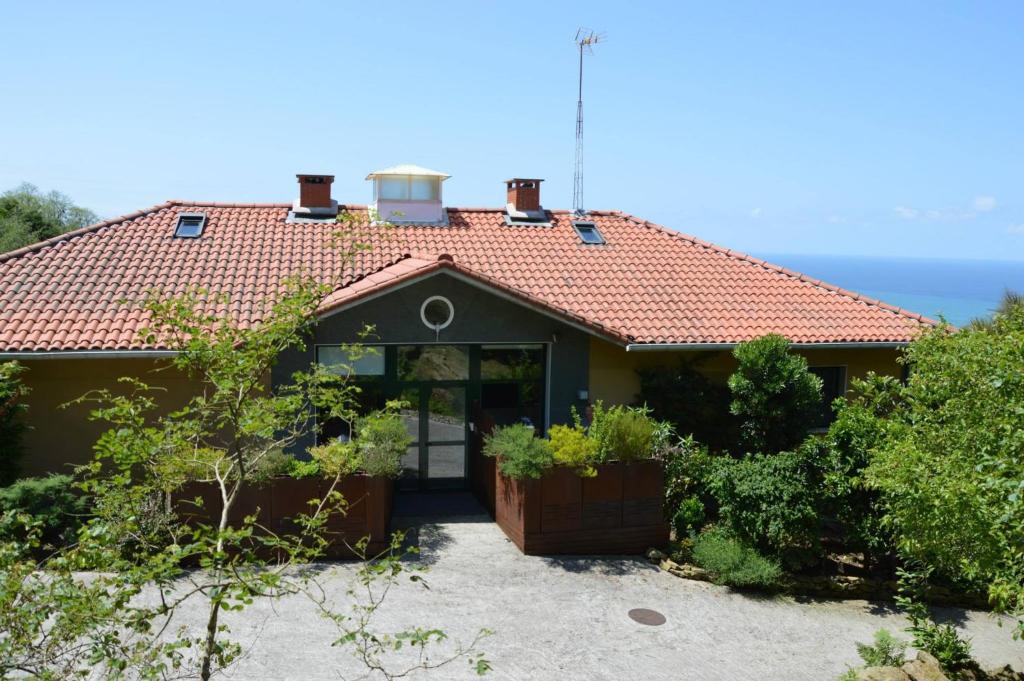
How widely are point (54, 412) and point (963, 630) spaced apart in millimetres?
14097

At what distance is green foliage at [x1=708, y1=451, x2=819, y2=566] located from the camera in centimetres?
1226

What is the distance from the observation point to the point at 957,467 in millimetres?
7543

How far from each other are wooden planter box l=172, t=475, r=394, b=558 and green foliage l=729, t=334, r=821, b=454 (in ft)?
20.1

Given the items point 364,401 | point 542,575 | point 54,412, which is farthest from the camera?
point 364,401

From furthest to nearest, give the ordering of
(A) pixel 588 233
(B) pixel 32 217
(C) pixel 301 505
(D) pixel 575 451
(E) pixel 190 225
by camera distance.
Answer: (B) pixel 32 217
(A) pixel 588 233
(E) pixel 190 225
(D) pixel 575 451
(C) pixel 301 505

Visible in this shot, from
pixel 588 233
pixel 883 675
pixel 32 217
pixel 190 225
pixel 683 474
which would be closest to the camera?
pixel 883 675

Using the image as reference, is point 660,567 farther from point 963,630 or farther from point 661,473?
point 963,630

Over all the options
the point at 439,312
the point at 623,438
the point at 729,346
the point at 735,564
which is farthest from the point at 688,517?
the point at 439,312

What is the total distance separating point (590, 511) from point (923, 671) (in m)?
5.08

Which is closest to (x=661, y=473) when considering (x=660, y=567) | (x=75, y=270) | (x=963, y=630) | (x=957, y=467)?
(x=660, y=567)

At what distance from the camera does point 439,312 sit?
15125mm

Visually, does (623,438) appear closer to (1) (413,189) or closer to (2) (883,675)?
(2) (883,675)

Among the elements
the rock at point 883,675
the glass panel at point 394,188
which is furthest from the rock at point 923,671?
the glass panel at point 394,188

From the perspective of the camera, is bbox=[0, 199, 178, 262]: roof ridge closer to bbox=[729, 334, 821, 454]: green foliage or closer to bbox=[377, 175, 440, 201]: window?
bbox=[377, 175, 440, 201]: window
